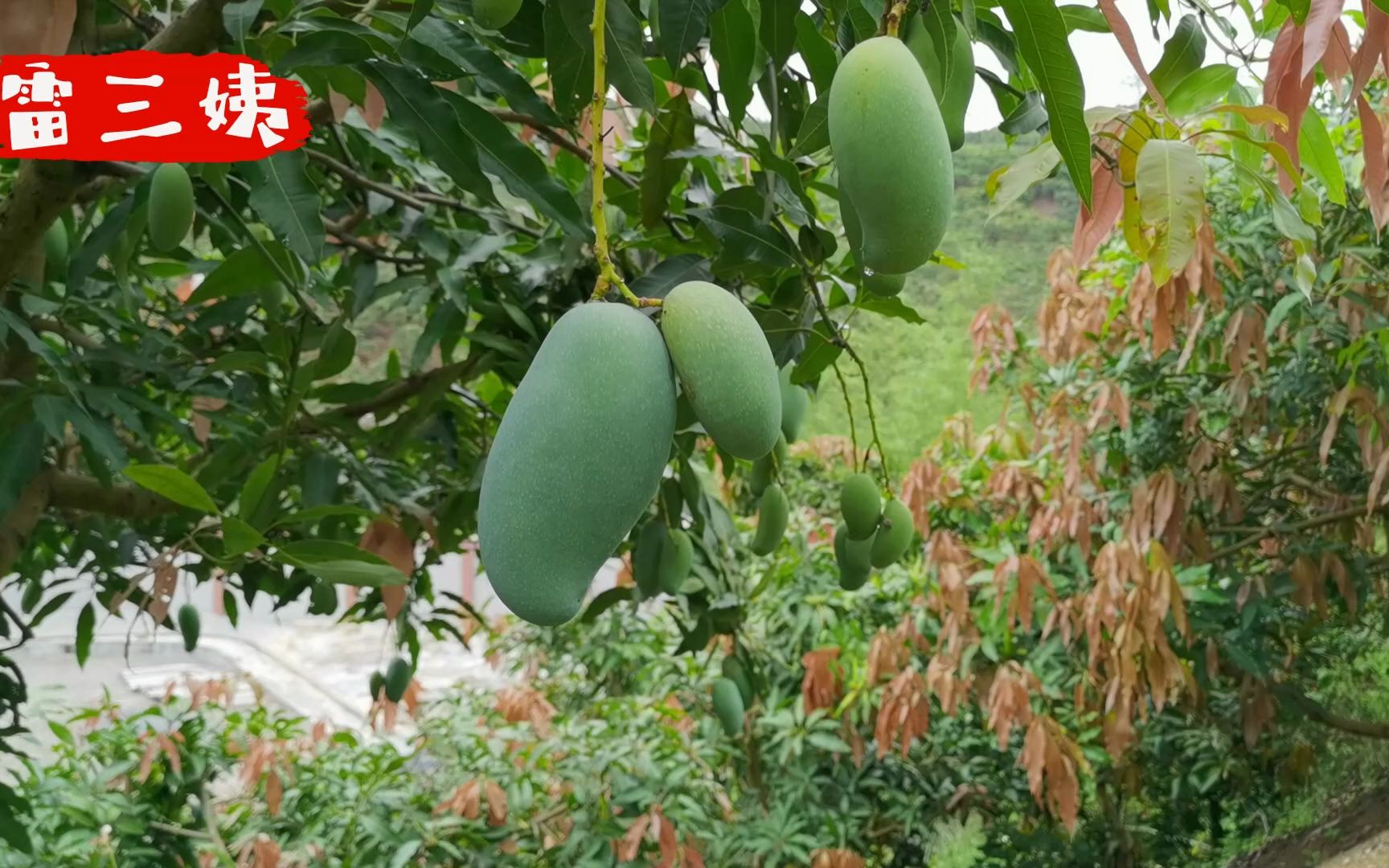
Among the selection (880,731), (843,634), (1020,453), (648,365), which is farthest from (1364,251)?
(648,365)

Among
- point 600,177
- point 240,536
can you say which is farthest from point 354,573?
point 600,177

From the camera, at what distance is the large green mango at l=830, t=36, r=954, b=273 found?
12.8 inches

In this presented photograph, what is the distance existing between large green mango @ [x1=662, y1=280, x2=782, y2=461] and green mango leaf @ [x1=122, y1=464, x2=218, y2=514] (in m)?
0.43

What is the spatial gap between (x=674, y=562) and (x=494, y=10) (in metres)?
0.56

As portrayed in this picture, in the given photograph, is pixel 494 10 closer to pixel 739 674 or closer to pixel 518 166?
pixel 518 166

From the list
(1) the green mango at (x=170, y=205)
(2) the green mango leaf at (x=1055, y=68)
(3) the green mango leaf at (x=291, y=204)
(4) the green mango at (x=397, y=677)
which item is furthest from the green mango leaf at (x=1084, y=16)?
(4) the green mango at (x=397, y=677)

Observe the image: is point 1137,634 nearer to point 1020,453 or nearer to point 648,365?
point 1020,453

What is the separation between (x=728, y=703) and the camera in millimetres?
1249

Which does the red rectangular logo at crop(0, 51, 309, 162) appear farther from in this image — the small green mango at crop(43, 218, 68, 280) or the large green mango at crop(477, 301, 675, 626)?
the large green mango at crop(477, 301, 675, 626)

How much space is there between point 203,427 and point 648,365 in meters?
0.87

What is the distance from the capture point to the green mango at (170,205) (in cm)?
74

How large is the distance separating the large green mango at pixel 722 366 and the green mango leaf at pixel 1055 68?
0.39ft

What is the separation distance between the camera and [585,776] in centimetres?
185

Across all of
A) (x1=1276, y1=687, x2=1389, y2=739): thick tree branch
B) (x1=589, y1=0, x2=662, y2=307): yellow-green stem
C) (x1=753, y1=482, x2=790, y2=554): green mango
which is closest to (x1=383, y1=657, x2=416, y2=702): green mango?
(x1=753, y1=482, x2=790, y2=554): green mango
